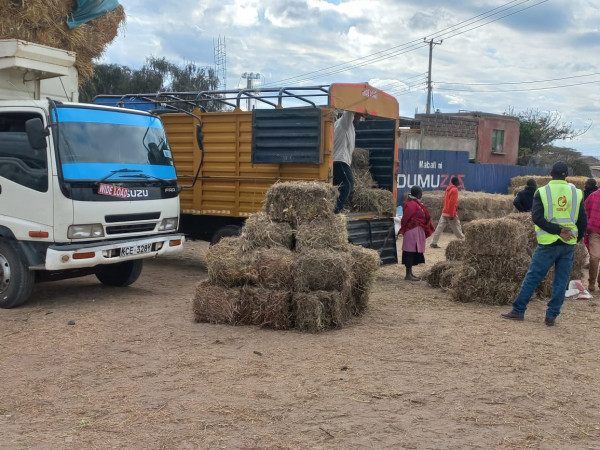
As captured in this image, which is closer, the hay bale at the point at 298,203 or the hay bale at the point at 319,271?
the hay bale at the point at 319,271

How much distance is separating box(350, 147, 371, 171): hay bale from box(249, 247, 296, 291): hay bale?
15.1 feet

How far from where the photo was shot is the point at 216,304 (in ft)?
21.7

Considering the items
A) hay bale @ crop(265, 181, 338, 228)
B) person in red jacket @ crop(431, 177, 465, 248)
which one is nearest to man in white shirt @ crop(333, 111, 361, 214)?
hay bale @ crop(265, 181, 338, 228)

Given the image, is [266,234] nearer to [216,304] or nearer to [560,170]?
[216,304]

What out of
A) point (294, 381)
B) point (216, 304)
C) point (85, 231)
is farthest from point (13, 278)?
point (294, 381)

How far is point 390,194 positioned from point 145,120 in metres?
4.48

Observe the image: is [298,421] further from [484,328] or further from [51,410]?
[484,328]

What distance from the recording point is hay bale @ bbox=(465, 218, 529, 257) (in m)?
8.05

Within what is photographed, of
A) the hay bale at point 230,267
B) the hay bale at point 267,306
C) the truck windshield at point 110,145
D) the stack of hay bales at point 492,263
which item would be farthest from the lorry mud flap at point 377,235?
the hay bale at point 267,306

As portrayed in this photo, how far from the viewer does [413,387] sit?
484 cm

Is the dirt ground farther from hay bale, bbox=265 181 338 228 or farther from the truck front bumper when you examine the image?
hay bale, bbox=265 181 338 228

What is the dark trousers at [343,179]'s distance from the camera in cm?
978

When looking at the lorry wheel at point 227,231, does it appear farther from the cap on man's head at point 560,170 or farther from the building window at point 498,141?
the building window at point 498,141

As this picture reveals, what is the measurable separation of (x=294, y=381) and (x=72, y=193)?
3775mm
